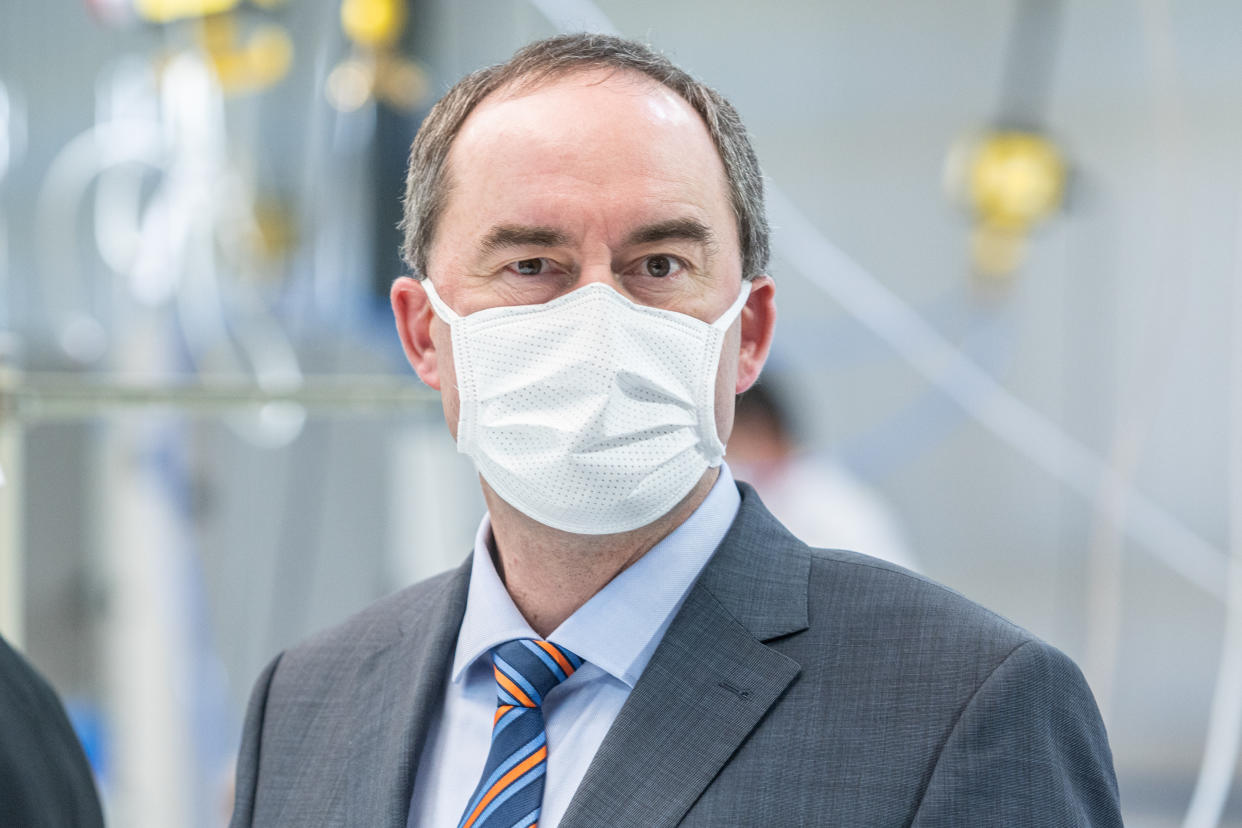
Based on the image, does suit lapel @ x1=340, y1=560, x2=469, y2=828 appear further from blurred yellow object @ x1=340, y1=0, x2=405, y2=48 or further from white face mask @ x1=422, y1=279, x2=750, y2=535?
blurred yellow object @ x1=340, y1=0, x2=405, y2=48

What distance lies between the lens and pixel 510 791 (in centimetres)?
86

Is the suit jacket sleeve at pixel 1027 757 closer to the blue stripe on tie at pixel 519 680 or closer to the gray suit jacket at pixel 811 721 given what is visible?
the gray suit jacket at pixel 811 721

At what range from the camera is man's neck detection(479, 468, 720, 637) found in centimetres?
92

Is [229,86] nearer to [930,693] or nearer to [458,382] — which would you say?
[458,382]

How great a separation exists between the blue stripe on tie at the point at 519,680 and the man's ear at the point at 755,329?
0.26 m

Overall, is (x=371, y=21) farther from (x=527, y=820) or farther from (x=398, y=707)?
(x=527, y=820)

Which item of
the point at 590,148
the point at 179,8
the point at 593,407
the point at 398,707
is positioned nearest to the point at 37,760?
the point at 398,707

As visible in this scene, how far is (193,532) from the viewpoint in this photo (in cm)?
228

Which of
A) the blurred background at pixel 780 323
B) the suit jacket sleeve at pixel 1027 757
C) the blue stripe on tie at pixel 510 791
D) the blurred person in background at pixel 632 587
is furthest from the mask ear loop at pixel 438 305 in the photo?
the blurred background at pixel 780 323

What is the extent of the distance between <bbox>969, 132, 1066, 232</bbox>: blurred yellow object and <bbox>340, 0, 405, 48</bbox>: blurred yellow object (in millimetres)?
1083

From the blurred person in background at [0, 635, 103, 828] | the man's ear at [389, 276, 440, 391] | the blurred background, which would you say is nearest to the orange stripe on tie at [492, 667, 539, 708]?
the man's ear at [389, 276, 440, 391]

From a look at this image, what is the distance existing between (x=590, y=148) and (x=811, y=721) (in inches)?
15.5

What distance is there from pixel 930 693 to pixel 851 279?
2349 mm

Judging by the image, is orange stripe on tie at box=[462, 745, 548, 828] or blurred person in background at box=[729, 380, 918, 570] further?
blurred person in background at box=[729, 380, 918, 570]
